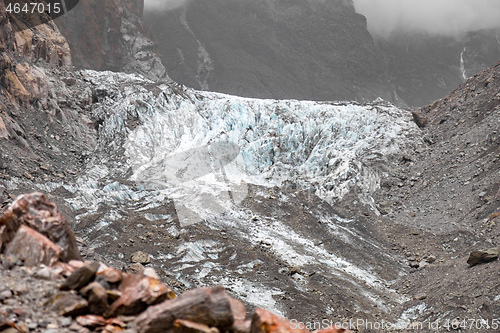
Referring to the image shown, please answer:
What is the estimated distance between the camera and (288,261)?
20266 millimetres

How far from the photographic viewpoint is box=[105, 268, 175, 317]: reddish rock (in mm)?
6695

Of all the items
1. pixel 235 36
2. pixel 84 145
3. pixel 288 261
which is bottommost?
pixel 288 261

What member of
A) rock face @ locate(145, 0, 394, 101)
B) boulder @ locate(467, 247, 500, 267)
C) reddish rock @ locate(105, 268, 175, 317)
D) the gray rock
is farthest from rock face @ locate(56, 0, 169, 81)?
reddish rock @ locate(105, 268, 175, 317)

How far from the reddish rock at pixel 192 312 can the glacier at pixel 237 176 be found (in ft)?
32.4

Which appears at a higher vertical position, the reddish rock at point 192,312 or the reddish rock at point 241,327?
the reddish rock at point 192,312

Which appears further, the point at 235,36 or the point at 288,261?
the point at 235,36

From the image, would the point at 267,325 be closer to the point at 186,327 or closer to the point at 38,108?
the point at 186,327

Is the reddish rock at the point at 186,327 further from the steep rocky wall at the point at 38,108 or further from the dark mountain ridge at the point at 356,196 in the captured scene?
the steep rocky wall at the point at 38,108

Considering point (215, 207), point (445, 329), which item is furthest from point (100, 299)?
point (215, 207)

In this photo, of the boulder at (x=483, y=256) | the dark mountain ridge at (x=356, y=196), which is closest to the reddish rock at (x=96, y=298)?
the dark mountain ridge at (x=356, y=196)

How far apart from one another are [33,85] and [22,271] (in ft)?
88.8

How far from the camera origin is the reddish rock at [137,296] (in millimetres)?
6695

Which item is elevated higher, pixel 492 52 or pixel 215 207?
pixel 492 52

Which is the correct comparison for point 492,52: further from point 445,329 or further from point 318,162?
point 445,329
